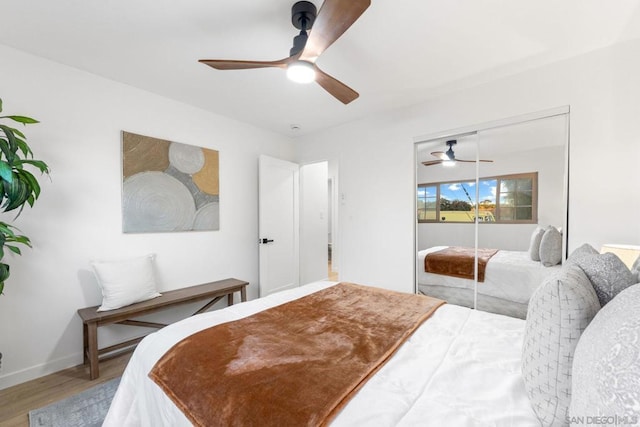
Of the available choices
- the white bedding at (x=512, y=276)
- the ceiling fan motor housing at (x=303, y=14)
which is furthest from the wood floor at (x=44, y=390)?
the white bedding at (x=512, y=276)

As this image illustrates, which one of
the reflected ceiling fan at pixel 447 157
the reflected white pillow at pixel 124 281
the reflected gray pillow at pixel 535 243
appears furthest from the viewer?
the reflected ceiling fan at pixel 447 157

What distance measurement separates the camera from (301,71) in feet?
5.57

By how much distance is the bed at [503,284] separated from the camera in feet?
7.83

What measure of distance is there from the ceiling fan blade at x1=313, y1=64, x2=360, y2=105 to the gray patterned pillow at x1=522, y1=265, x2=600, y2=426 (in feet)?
5.39

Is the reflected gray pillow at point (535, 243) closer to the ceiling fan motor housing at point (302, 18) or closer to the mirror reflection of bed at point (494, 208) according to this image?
the mirror reflection of bed at point (494, 208)

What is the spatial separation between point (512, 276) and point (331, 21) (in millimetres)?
2588

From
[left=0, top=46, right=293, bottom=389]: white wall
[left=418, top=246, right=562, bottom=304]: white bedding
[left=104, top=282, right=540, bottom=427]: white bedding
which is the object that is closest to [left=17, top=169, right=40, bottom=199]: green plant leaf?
[left=0, top=46, right=293, bottom=389]: white wall

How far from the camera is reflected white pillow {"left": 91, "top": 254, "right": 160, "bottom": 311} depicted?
7.33 ft

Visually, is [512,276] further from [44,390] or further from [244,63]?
[44,390]

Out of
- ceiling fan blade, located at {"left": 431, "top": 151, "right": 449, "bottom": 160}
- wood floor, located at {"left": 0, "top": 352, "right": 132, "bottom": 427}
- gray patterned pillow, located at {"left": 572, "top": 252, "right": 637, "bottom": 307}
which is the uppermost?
ceiling fan blade, located at {"left": 431, "top": 151, "right": 449, "bottom": 160}

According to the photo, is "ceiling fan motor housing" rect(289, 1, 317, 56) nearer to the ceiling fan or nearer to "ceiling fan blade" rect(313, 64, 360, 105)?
the ceiling fan

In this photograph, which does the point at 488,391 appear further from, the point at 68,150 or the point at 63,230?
the point at 68,150

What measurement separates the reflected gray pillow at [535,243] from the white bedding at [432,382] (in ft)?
4.04

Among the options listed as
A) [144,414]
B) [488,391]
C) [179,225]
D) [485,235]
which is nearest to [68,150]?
[179,225]
